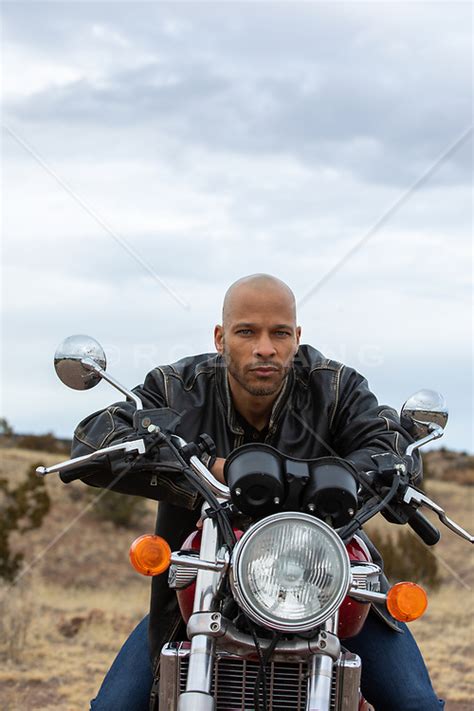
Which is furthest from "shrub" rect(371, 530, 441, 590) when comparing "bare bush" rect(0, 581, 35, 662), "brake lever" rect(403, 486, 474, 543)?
"brake lever" rect(403, 486, 474, 543)

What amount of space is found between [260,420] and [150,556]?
3.59ft

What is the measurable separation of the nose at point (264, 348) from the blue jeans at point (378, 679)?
2.93ft

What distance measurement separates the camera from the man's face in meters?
3.20

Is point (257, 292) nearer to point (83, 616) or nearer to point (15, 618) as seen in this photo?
point (15, 618)

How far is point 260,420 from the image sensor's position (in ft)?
11.6

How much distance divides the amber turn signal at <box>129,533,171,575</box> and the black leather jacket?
0.65 metres

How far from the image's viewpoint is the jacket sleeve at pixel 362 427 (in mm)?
2947

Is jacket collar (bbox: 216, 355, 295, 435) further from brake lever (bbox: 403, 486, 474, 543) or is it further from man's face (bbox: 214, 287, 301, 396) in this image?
brake lever (bbox: 403, 486, 474, 543)

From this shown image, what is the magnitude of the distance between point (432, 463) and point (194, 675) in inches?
1152

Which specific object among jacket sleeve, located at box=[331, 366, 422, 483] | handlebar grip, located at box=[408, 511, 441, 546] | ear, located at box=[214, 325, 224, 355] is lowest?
handlebar grip, located at box=[408, 511, 441, 546]

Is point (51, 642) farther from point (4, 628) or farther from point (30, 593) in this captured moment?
point (30, 593)

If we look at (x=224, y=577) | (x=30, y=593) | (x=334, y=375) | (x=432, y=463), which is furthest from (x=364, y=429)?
(x=432, y=463)

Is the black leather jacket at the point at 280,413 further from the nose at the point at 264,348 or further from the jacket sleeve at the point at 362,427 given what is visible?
the nose at the point at 264,348

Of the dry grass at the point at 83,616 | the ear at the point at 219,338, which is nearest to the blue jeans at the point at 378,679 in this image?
the ear at the point at 219,338
